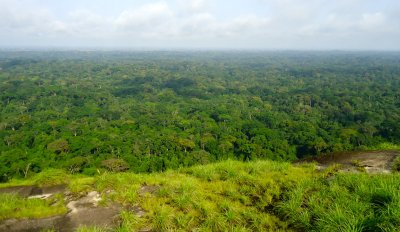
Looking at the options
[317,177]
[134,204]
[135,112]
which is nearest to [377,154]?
[317,177]

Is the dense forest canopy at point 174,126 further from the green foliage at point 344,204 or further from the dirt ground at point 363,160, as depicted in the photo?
the green foliage at point 344,204

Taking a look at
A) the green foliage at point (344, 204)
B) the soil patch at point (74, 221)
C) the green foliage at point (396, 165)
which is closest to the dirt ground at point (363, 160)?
the green foliage at point (396, 165)

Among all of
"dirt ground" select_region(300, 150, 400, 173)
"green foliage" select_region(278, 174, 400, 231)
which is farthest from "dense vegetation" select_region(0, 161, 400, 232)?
"dirt ground" select_region(300, 150, 400, 173)

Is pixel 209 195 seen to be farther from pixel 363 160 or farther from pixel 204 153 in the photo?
pixel 204 153

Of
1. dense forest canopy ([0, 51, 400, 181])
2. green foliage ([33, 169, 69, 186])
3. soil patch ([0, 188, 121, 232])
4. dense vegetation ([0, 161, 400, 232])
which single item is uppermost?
dense vegetation ([0, 161, 400, 232])

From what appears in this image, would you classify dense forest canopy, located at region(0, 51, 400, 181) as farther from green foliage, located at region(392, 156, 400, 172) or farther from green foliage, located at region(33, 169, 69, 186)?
green foliage, located at region(33, 169, 69, 186)

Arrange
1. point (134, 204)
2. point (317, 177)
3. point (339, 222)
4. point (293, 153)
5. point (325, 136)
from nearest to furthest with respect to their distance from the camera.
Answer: point (339, 222) < point (134, 204) < point (317, 177) < point (293, 153) < point (325, 136)

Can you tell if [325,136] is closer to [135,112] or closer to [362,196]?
[135,112]

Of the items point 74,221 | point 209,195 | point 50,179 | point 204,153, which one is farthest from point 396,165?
point 204,153
